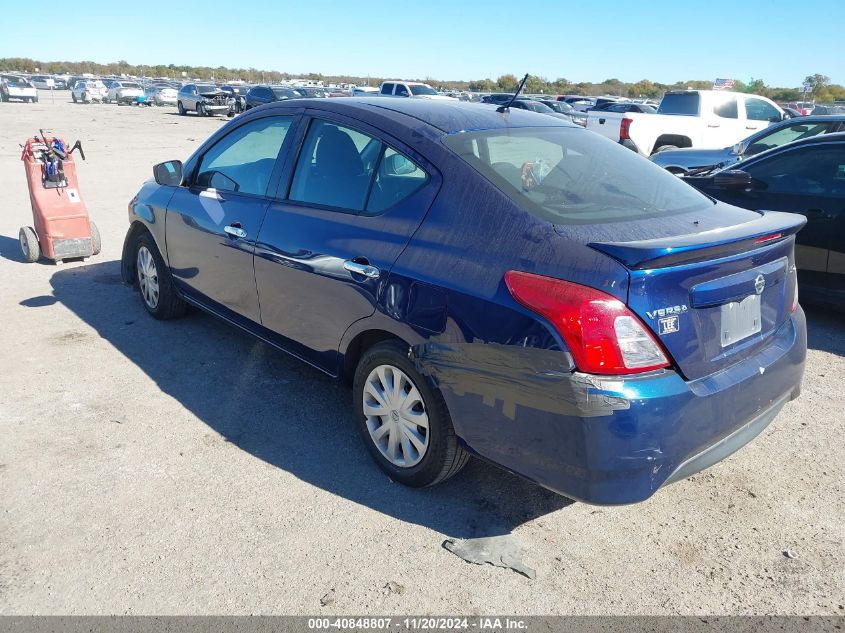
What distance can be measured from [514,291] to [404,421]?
95cm

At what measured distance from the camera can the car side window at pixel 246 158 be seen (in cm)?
415

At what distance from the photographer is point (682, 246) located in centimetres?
253

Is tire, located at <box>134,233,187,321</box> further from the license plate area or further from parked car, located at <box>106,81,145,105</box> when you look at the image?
parked car, located at <box>106,81,145,105</box>

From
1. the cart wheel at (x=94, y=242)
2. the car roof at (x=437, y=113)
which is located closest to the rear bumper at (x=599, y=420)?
the car roof at (x=437, y=113)

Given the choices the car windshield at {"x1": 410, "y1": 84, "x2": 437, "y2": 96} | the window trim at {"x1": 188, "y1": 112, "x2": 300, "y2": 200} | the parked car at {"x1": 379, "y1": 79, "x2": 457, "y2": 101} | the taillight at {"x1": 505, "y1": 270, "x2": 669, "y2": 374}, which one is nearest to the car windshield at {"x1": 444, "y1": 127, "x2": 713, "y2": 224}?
the taillight at {"x1": 505, "y1": 270, "x2": 669, "y2": 374}

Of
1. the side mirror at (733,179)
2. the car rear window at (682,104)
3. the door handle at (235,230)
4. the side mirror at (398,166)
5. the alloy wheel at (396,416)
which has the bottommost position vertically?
the alloy wheel at (396,416)

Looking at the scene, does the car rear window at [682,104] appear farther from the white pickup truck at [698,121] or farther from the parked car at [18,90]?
the parked car at [18,90]

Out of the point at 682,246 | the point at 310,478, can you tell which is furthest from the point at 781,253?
the point at 310,478

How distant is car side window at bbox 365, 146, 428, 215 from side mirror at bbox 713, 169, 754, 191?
3611 mm

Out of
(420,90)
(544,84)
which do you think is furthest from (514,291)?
(544,84)

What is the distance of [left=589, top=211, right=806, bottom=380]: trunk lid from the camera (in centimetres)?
250

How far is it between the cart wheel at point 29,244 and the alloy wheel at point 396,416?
5.23 metres

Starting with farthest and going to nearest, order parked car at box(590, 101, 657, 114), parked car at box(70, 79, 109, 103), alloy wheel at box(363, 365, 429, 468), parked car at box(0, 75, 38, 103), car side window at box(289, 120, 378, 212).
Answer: parked car at box(70, 79, 109, 103), parked car at box(0, 75, 38, 103), parked car at box(590, 101, 657, 114), car side window at box(289, 120, 378, 212), alloy wheel at box(363, 365, 429, 468)

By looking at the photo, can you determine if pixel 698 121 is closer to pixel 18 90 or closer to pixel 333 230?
pixel 333 230
